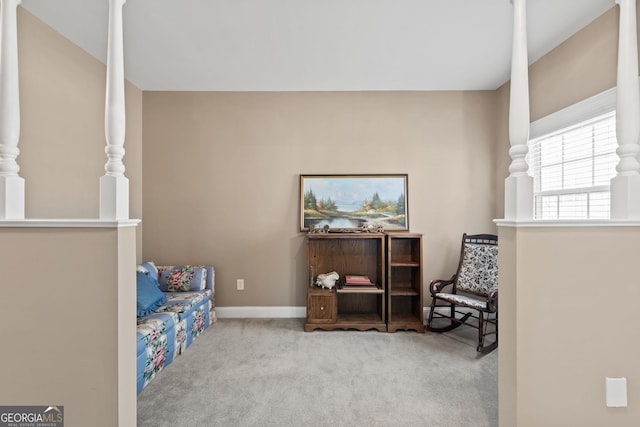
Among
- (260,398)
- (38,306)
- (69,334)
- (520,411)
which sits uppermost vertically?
(38,306)

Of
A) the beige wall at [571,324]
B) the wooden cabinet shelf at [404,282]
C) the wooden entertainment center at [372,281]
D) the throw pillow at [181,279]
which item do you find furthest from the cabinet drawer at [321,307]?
the beige wall at [571,324]

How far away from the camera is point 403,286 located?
11.2 feet

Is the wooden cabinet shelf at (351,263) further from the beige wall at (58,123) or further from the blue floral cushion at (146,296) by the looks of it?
the beige wall at (58,123)

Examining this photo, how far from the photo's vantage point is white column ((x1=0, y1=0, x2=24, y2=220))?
133cm

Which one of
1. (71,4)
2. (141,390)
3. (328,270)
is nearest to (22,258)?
(141,390)

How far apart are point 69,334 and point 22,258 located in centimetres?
40

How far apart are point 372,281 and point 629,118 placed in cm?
256

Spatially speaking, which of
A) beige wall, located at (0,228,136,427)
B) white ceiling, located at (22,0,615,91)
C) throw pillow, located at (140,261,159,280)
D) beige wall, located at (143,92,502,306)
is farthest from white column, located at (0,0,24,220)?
beige wall, located at (143,92,502,306)

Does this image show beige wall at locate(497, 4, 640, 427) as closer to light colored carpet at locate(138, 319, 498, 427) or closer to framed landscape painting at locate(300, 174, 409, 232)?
light colored carpet at locate(138, 319, 498, 427)

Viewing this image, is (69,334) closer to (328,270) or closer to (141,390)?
(141,390)

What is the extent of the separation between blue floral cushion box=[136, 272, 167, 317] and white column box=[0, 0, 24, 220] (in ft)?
4.23

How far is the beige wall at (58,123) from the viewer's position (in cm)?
215

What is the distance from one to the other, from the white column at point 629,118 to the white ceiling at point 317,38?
3.31 feet

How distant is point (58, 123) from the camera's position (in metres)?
2.38
